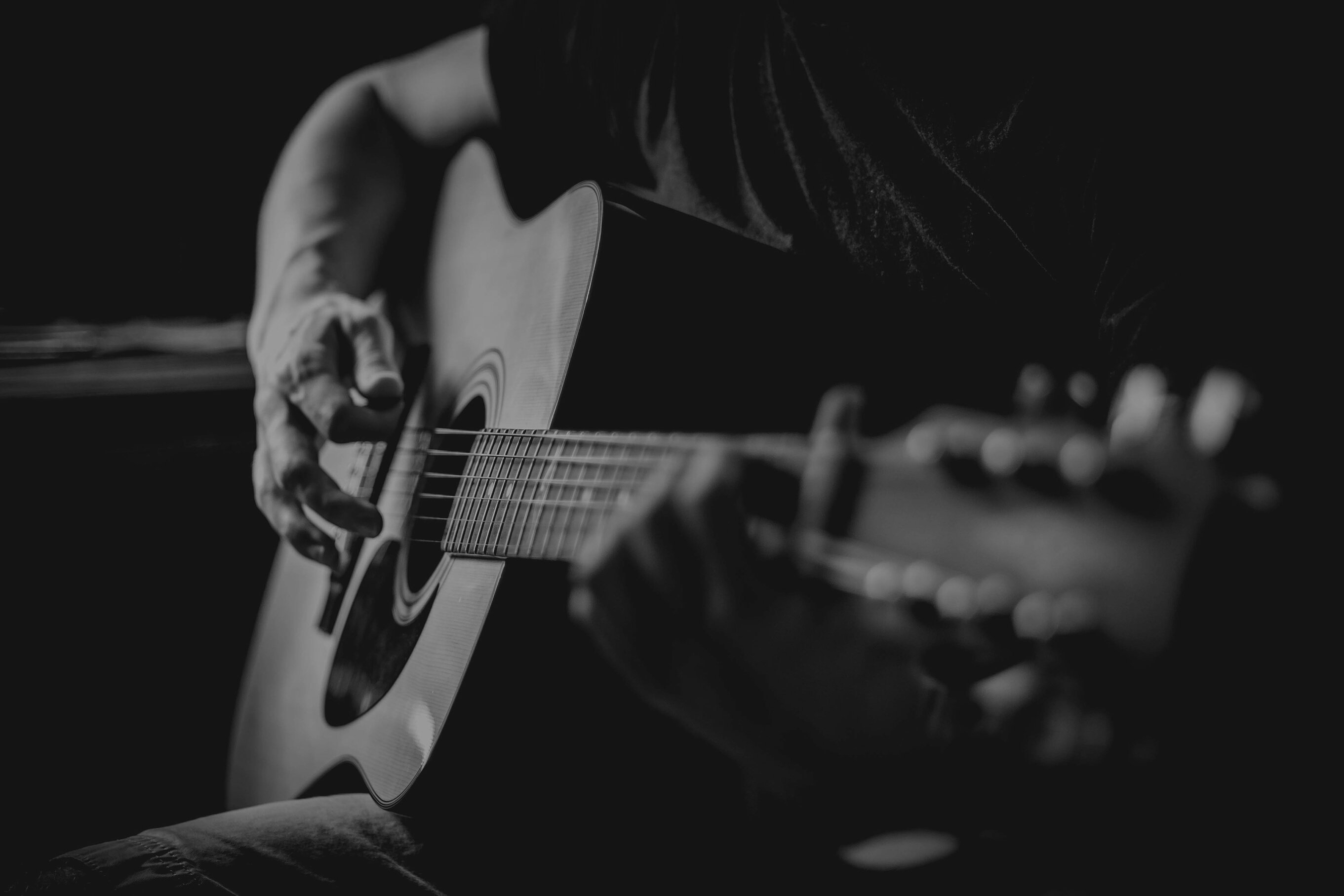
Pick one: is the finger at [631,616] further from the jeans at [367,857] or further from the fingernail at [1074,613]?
the jeans at [367,857]

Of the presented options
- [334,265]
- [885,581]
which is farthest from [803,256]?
[334,265]

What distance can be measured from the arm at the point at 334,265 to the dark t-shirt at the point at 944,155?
0.59 feet

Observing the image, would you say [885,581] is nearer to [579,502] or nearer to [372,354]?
[579,502]

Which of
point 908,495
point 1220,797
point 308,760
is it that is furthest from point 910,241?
point 308,760

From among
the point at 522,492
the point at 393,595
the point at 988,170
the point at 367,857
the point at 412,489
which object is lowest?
the point at 367,857

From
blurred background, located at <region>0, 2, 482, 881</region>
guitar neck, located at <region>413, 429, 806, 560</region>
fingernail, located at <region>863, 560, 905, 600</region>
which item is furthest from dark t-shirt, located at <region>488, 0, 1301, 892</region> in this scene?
blurred background, located at <region>0, 2, 482, 881</region>

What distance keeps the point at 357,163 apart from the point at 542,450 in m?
0.79

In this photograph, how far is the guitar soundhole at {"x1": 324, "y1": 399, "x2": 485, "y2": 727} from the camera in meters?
0.82

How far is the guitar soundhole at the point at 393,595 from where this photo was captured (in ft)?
2.68

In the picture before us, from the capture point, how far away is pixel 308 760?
0.98m

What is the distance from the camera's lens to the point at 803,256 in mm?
836

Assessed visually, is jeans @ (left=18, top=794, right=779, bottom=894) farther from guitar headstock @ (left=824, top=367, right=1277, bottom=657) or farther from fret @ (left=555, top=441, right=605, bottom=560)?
guitar headstock @ (left=824, top=367, right=1277, bottom=657)

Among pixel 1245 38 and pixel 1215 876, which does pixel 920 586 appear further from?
pixel 1245 38

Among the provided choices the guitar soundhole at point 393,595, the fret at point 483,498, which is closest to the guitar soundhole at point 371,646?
the guitar soundhole at point 393,595
